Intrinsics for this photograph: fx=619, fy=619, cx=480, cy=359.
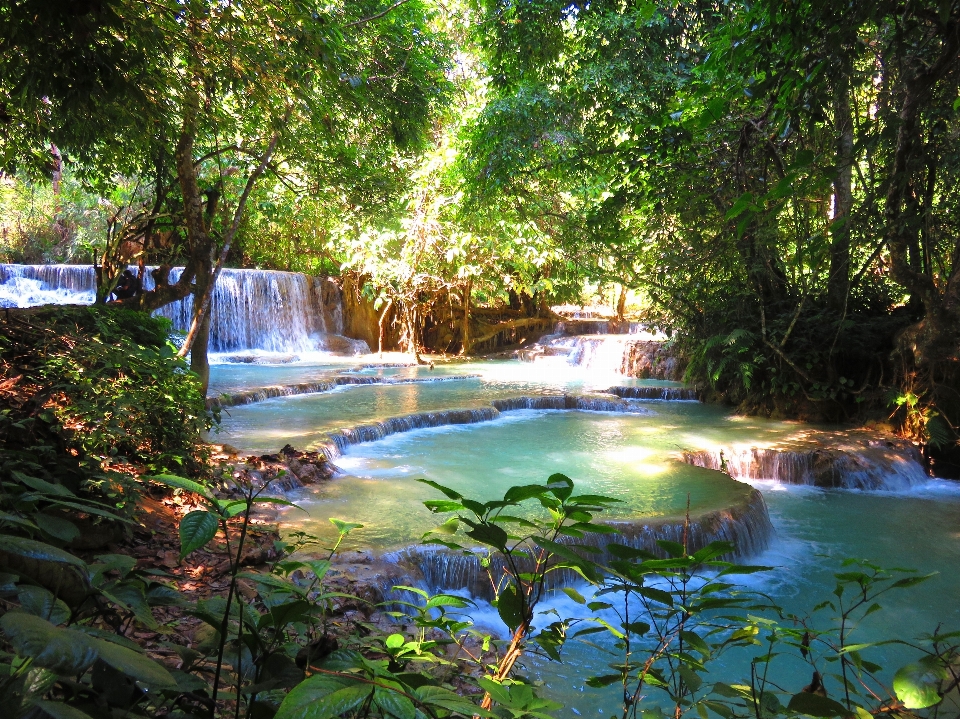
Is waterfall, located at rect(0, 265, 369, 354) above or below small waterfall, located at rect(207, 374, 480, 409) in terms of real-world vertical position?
above

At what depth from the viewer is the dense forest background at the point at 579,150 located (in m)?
3.49

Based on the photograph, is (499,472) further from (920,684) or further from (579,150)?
(920,684)

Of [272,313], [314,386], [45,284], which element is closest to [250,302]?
[272,313]

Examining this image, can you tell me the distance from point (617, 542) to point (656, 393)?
8712mm

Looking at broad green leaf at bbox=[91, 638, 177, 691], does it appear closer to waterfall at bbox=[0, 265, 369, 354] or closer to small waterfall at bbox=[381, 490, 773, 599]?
small waterfall at bbox=[381, 490, 773, 599]

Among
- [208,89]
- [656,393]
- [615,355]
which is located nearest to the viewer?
[208,89]

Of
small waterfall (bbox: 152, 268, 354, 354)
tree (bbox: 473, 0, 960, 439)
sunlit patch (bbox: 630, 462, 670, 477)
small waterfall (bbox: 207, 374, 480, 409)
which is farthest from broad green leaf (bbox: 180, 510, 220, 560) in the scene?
small waterfall (bbox: 152, 268, 354, 354)

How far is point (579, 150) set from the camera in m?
8.22

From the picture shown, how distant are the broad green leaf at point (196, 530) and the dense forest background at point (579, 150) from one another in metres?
1.55

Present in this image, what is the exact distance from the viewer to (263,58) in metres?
4.70

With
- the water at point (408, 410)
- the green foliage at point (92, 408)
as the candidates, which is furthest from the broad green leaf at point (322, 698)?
the water at point (408, 410)

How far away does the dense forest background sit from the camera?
137 inches

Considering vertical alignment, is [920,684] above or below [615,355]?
below

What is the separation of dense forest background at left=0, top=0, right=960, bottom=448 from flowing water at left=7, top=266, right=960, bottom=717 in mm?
1464
